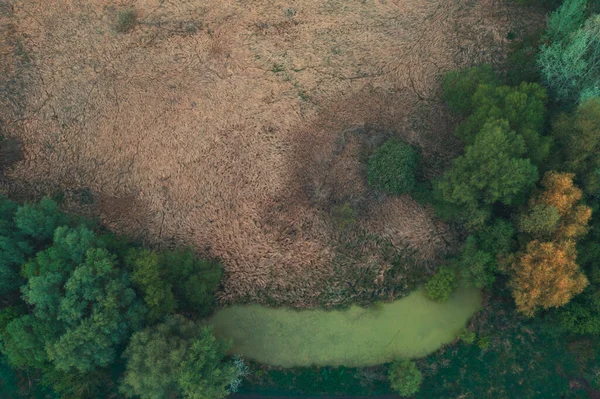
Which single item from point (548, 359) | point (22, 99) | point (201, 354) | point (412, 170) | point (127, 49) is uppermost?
point (127, 49)

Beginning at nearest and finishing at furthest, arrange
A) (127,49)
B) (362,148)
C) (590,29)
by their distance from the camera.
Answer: (590,29) → (362,148) → (127,49)

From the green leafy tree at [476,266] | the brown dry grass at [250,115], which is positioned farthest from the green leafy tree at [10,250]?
the green leafy tree at [476,266]

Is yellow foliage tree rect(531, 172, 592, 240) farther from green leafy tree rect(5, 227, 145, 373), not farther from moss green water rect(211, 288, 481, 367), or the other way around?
green leafy tree rect(5, 227, 145, 373)

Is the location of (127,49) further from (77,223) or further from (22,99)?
(77,223)

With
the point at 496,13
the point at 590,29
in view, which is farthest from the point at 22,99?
the point at 590,29

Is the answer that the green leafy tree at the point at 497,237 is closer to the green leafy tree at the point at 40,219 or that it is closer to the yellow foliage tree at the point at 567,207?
the yellow foliage tree at the point at 567,207
